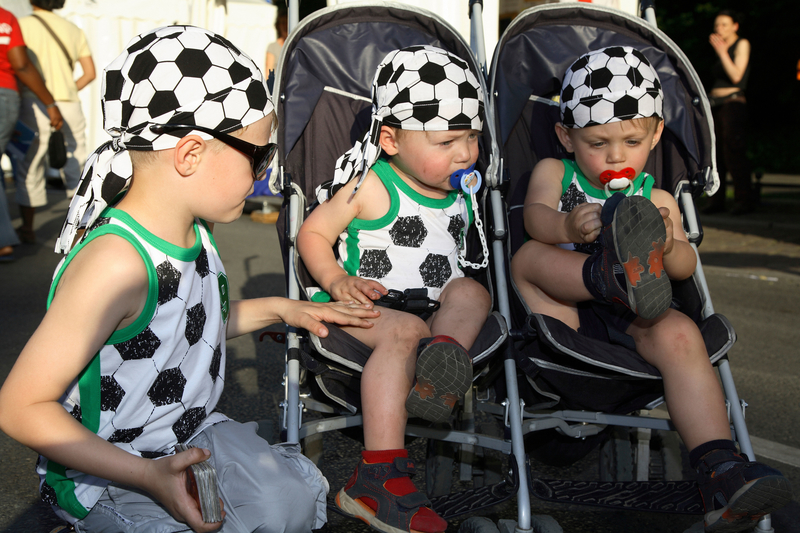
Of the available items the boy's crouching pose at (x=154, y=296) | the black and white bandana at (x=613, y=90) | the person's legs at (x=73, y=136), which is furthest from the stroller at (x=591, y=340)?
the person's legs at (x=73, y=136)

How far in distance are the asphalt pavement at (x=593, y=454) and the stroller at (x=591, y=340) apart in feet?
0.84

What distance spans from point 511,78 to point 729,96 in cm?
590

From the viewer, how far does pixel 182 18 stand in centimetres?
947

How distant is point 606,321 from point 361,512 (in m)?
1.06

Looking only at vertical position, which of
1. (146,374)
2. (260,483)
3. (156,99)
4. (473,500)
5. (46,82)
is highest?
(156,99)

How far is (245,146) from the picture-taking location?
165 centimetres

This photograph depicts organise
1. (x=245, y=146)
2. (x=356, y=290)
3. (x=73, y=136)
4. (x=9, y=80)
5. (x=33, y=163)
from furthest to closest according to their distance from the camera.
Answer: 1. (x=73, y=136)
2. (x=33, y=163)
3. (x=9, y=80)
4. (x=356, y=290)
5. (x=245, y=146)

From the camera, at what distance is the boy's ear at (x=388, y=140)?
248 cm

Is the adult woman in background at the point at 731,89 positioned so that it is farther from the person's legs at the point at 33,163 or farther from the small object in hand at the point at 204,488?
the small object in hand at the point at 204,488

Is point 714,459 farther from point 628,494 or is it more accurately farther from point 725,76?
point 725,76

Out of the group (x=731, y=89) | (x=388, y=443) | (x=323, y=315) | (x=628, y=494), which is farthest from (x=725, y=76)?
(x=388, y=443)

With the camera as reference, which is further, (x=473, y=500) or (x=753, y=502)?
(x=473, y=500)

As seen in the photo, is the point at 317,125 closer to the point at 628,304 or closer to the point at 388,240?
the point at 388,240

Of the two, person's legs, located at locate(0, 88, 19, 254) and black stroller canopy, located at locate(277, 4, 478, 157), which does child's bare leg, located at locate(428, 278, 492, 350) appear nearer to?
black stroller canopy, located at locate(277, 4, 478, 157)
